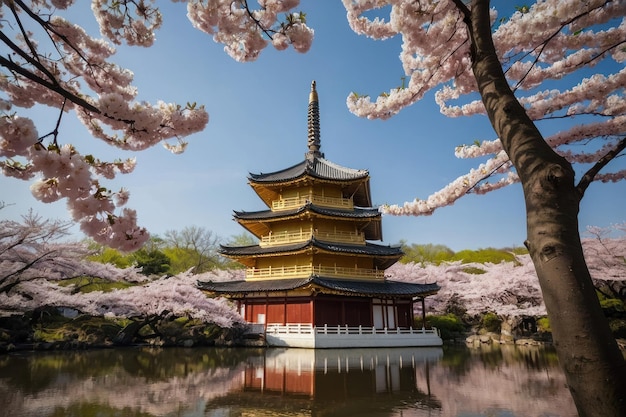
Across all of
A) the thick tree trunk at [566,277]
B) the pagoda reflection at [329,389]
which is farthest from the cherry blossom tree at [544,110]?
the pagoda reflection at [329,389]

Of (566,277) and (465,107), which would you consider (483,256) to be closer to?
(465,107)

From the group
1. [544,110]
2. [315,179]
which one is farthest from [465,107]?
[315,179]

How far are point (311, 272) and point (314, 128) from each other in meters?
14.0

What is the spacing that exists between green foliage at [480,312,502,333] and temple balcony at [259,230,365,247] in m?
10.6

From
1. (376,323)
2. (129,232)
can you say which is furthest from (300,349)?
(129,232)

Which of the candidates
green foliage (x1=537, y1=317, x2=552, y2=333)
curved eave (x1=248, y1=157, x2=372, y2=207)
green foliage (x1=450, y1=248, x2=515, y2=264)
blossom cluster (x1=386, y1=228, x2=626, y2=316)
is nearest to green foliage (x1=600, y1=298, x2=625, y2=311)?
blossom cluster (x1=386, y1=228, x2=626, y2=316)

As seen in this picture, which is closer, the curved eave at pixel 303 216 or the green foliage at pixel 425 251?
the curved eave at pixel 303 216

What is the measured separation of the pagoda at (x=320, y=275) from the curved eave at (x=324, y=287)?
58 millimetres

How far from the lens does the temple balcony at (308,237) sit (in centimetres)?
2278

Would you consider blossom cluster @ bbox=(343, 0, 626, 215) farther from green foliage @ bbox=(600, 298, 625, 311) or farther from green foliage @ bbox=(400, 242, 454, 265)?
green foliage @ bbox=(400, 242, 454, 265)

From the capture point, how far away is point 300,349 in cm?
1794

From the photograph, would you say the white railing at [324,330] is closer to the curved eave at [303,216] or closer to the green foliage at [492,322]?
the curved eave at [303,216]

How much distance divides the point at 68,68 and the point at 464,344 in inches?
932

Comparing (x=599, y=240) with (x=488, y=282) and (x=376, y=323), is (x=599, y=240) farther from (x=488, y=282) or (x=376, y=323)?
(x=376, y=323)
